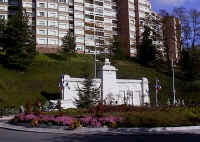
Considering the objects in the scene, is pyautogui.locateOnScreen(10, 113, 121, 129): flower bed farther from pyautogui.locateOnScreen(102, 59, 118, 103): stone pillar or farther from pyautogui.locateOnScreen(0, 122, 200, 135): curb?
pyautogui.locateOnScreen(102, 59, 118, 103): stone pillar

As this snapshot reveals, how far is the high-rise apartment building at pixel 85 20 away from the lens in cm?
6831

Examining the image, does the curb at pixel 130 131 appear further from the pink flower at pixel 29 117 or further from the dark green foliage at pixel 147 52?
the dark green foliage at pixel 147 52

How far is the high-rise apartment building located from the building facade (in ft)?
108

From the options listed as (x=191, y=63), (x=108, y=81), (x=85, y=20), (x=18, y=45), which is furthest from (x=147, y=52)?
(x=108, y=81)

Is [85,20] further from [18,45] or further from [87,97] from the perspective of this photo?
[87,97]

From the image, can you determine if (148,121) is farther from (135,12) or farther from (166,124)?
(135,12)

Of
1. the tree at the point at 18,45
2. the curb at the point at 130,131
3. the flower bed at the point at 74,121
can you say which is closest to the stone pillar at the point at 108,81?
the flower bed at the point at 74,121

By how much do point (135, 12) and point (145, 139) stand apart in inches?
2937

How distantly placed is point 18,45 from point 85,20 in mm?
35076

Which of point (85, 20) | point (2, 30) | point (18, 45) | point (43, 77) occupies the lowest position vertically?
point (43, 77)

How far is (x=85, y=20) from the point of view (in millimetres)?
76625

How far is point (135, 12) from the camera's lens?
83.6m

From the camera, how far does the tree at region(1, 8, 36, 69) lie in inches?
1708

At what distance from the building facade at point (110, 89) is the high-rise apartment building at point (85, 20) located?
32.8m
